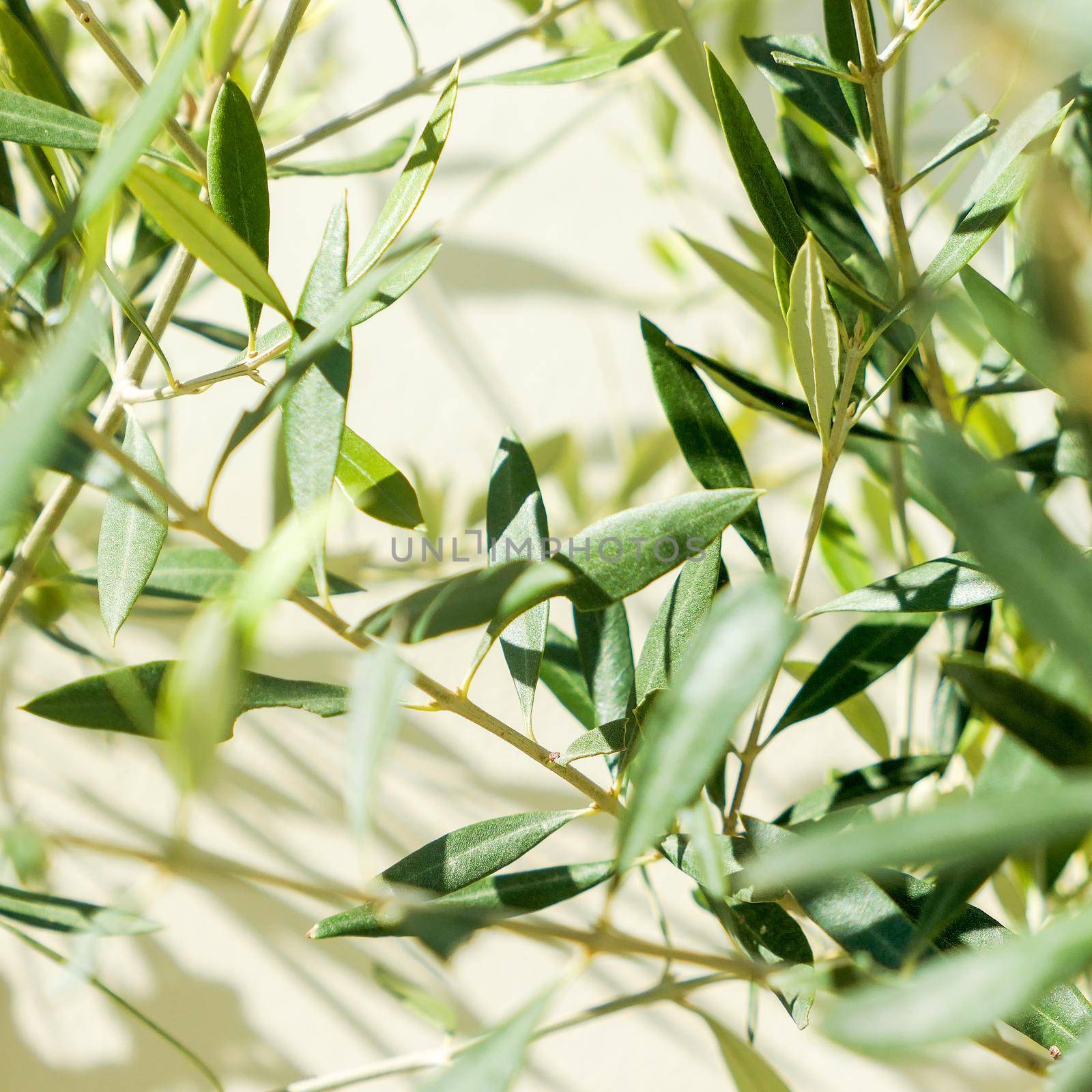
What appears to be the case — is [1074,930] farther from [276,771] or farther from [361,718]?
[276,771]

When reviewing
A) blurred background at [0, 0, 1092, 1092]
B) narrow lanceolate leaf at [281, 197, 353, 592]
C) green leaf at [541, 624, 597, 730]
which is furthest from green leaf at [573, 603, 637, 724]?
blurred background at [0, 0, 1092, 1092]

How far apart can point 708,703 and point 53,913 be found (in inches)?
9.7

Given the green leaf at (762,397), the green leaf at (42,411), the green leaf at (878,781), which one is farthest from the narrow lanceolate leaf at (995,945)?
the green leaf at (42,411)

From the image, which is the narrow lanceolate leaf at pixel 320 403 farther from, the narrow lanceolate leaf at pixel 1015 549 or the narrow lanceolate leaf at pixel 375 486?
the narrow lanceolate leaf at pixel 1015 549

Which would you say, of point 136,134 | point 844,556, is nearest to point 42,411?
point 136,134

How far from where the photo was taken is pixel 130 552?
0.89 feet

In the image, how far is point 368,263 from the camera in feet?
0.85

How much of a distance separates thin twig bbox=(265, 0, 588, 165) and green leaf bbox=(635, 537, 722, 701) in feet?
0.70

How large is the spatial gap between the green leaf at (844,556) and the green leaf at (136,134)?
13.4 inches

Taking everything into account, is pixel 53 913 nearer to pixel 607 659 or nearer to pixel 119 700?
pixel 119 700

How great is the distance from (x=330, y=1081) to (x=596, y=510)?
42cm

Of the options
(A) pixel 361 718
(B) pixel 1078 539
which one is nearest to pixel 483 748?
(B) pixel 1078 539

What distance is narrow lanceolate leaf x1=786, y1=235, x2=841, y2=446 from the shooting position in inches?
9.3

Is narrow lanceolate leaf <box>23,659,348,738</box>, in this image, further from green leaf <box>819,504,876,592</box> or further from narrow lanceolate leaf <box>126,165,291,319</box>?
green leaf <box>819,504,876,592</box>
